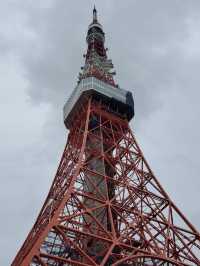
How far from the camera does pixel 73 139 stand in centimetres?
2480

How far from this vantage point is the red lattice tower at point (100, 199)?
54.6 feet

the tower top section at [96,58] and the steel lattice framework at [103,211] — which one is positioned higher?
the tower top section at [96,58]

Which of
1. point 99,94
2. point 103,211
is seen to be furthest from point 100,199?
point 99,94

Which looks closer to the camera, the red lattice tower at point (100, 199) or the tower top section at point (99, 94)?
the red lattice tower at point (100, 199)

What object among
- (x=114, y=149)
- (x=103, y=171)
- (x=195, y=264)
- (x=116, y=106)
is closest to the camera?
(x=195, y=264)

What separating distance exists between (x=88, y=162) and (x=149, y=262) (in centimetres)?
581

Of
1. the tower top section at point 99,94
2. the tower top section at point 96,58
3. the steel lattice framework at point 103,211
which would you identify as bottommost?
the steel lattice framework at point 103,211

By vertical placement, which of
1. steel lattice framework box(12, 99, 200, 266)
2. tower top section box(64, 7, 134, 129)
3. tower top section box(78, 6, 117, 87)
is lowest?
steel lattice framework box(12, 99, 200, 266)

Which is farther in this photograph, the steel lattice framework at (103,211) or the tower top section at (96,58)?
the tower top section at (96,58)

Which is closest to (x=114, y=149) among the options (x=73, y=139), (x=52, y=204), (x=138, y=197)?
(x=73, y=139)

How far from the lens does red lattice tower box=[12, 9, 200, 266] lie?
16656 mm

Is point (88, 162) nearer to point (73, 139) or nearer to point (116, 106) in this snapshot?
point (73, 139)

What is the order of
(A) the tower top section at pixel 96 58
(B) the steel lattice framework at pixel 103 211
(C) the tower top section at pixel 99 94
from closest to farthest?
(B) the steel lattice framework at pixel 103 211 < (C) the tower top section at pixel 99 94 < (A) the tower top section at pixel 96 58

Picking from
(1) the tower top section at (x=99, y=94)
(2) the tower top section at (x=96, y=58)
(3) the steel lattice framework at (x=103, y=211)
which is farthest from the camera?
(2) the tower top section at (x=96, y=58)
